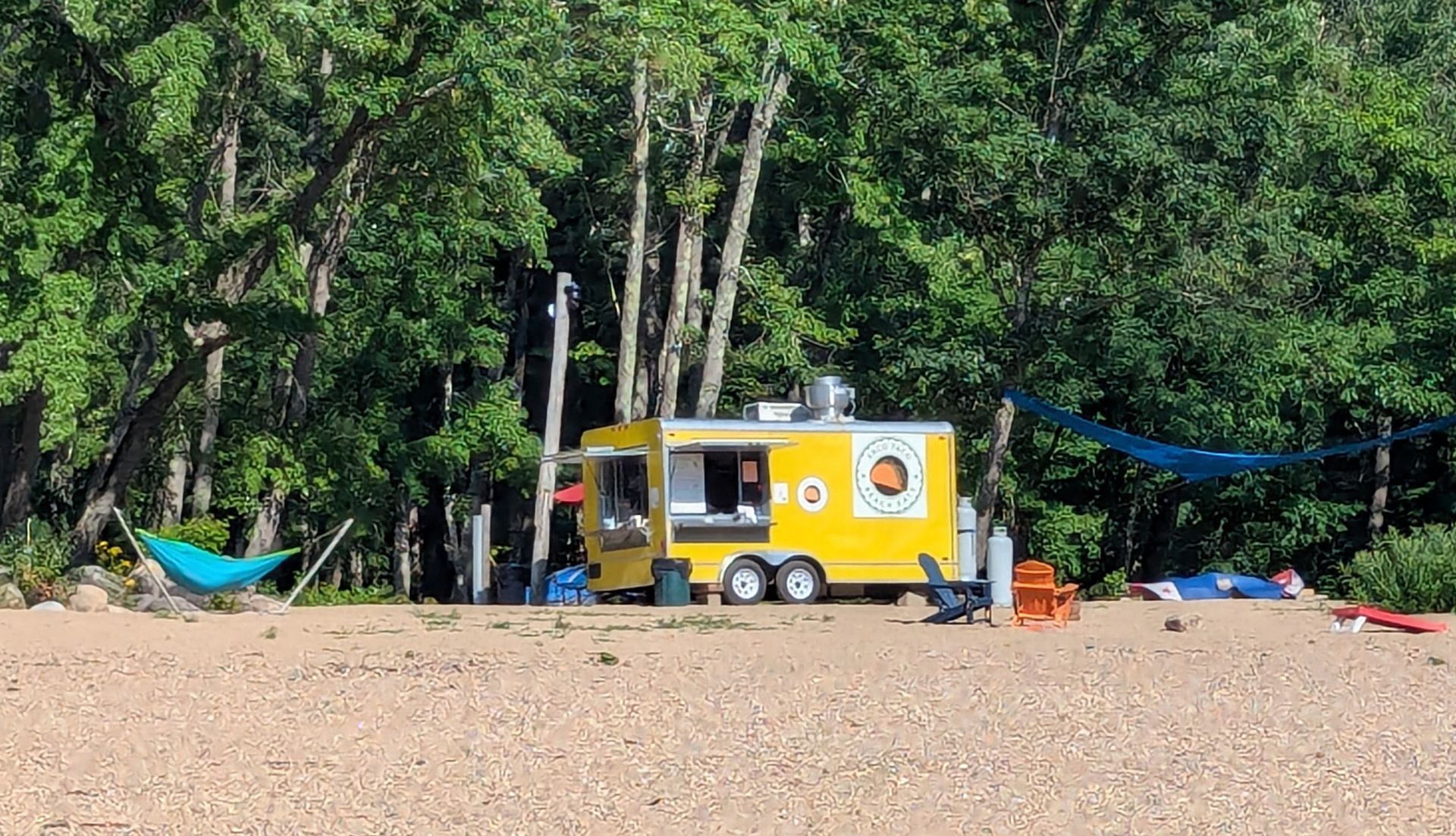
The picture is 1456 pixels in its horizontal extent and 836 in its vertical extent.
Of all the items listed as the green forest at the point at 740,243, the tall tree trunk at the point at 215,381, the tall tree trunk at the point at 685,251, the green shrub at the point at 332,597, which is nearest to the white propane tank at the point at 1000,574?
the green forest at the point at 740,243

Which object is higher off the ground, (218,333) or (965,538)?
(218,333)

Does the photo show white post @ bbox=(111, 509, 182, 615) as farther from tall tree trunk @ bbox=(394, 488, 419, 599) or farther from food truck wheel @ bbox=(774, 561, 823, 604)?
tall tree trunk @ bbox=(394, 488, 419, 599)

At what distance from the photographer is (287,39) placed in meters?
17.5

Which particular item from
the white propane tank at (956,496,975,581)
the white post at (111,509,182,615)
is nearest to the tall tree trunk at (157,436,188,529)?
the white post at (111,509,182,615)

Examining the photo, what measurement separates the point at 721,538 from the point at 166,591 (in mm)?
5173

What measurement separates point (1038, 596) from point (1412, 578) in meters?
2.95

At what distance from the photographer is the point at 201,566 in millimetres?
15008

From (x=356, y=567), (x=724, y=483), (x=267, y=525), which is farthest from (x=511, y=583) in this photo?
(x=724, y=483)

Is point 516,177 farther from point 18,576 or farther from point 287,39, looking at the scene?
point 18,576

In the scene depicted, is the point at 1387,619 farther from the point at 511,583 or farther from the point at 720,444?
the point at 511,583

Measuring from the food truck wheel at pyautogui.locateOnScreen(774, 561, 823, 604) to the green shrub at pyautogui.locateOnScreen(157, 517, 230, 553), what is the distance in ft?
28.1

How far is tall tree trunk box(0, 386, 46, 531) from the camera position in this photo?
19.5 meters

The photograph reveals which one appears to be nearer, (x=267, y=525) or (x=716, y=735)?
(x=716, y=735)

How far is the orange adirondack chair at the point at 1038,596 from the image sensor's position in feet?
46.8
